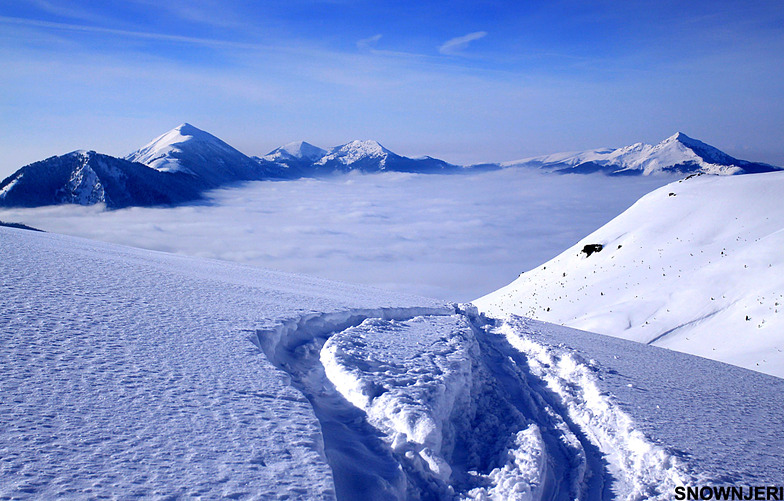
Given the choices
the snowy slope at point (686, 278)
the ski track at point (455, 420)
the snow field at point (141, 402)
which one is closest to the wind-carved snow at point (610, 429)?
the ski track at point (455, 420)

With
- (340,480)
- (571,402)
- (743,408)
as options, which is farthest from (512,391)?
(340,480)

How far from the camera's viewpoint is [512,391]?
940 cm

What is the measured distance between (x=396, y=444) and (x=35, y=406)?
4.08m

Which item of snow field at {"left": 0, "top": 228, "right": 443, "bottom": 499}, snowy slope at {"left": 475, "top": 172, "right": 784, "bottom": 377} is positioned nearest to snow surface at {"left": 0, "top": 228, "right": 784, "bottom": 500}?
snow field at {"left": 0, "top": 228, "right": 443, "bottom": 499}

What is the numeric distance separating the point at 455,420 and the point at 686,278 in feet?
66.7

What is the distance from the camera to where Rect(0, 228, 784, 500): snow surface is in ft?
15.2

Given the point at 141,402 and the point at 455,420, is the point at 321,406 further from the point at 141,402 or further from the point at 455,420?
the point at 141,402

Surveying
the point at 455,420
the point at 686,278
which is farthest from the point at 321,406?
the point at 686,278

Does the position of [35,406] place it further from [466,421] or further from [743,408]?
[743,408]

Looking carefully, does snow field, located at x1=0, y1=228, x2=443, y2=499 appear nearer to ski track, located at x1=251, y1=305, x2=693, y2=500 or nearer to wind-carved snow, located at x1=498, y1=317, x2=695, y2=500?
ski track, located at x1=251, y1=305, x2=693, y2=500

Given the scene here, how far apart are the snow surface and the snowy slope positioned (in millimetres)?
6871

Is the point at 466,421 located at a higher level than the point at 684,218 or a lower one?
lower

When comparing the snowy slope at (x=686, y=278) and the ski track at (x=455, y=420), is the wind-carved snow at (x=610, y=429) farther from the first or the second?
the snowy slope at (x=686, y=278)

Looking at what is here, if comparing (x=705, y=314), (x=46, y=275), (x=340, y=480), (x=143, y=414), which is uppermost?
(x=46, y=275)
